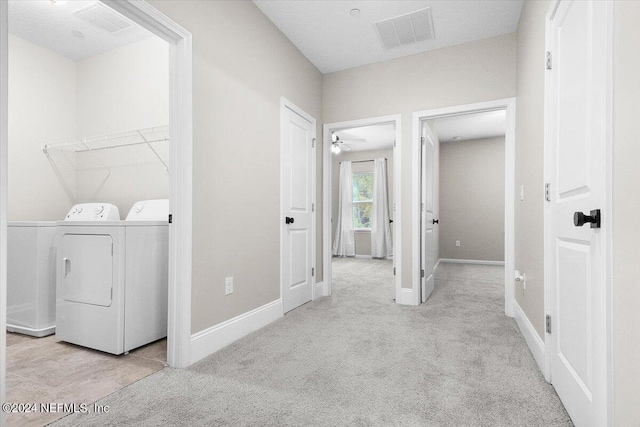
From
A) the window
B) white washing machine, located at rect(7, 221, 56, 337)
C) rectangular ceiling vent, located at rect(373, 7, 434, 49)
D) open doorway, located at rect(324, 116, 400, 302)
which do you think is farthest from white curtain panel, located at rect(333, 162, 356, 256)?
white washing machine, located at rect(7, 221, 56, 337)

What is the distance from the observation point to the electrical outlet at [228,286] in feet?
7.38

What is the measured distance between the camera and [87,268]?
6.88ft

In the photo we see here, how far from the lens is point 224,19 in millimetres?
2264

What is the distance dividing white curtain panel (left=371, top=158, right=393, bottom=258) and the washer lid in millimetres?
5258

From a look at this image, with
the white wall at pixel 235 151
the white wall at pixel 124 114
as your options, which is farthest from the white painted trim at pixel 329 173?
the white wall at pixel 124 114

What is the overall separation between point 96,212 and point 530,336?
369 cm

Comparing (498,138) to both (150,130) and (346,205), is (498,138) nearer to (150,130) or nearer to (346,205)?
(346,205)

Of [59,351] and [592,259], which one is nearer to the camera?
[592,259]

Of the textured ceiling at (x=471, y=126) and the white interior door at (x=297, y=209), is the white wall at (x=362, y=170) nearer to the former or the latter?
the textured ceiling at (x=471, y=126)

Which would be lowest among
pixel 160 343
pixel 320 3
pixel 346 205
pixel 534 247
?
pixel 160 343

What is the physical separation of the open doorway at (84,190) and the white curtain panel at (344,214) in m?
5.09

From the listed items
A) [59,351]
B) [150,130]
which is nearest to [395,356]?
[59,351]

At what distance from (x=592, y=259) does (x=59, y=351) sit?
2.99m

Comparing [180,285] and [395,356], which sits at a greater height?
[180,285]
